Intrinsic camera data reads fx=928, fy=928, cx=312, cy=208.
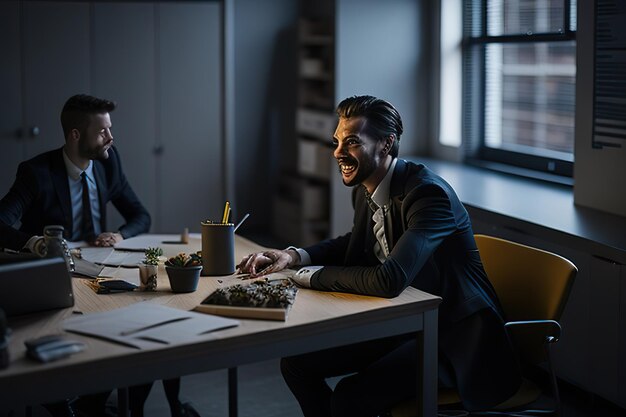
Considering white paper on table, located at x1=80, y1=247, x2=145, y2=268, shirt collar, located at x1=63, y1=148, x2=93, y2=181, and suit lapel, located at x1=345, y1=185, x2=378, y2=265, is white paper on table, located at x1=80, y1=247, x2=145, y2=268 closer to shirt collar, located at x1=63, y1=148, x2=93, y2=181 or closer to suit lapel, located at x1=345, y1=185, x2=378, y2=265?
shirt collar, located at x1=63, y1=148, x2=93, y2=181

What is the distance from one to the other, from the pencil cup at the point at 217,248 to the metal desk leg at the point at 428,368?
2.26 ft

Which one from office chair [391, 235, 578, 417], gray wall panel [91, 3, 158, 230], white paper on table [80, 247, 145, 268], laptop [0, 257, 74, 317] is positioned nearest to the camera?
laptop [0, 257, 74, 317]

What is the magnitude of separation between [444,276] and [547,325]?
34 centimetres

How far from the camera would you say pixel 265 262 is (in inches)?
119

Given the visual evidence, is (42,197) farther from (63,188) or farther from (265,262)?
(265,262)

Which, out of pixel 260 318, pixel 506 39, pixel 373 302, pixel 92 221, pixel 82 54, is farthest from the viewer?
pixel 82 54

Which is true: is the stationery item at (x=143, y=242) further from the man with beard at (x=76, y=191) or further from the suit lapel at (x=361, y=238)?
the suit lapel at (x=361, y=238)

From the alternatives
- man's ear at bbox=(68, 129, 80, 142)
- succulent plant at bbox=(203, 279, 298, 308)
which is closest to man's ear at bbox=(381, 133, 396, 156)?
succulent plant at bbox=(203, 279, 298, 308)

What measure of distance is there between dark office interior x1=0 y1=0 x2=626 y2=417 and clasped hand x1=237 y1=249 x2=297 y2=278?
1.01 metres

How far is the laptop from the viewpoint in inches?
94.2

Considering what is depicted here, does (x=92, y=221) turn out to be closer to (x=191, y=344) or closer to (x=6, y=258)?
(x=6, y=258)

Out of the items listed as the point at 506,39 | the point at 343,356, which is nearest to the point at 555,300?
the point at 343,356

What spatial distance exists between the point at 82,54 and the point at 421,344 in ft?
14.3

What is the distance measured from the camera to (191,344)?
7.33 ft
